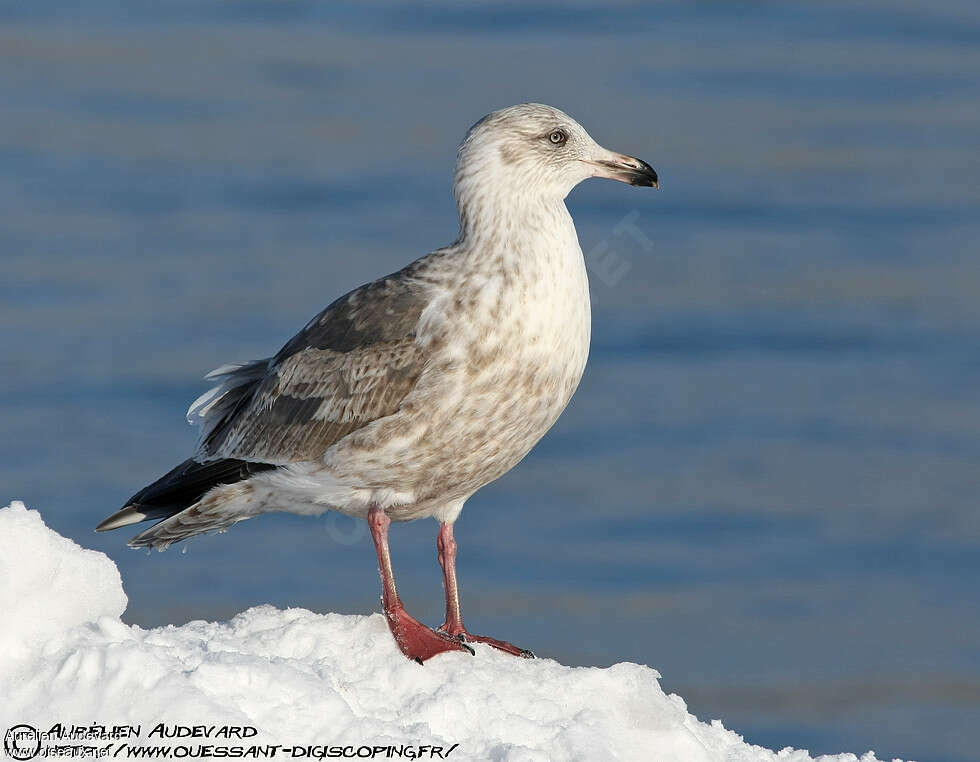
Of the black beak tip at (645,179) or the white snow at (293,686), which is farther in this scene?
the black beak tip at (645,179)

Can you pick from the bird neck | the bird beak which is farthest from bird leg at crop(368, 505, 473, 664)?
the bird beak

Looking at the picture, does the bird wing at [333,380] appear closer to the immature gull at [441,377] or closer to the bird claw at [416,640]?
the immature gull at [441,377]

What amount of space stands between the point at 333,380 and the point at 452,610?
121cm

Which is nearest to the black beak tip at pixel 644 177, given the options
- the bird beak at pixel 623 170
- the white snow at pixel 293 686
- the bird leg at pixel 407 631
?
the bird beak at pixel 623 170

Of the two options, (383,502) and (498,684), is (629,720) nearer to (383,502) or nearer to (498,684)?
(498,684)

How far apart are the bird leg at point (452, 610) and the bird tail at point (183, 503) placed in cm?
99

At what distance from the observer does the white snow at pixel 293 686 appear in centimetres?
532

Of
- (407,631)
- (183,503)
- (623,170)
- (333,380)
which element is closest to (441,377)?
(333,380)

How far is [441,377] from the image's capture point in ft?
24.6

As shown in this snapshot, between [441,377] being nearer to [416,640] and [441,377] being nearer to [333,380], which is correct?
[333,380]

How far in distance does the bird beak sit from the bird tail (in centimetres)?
220

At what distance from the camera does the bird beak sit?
821 centimetres

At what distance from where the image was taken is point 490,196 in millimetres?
7945

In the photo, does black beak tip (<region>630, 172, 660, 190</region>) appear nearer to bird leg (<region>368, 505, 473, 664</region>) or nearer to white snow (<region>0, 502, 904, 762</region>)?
bird leg (<region>368, 505, 473, 664</region>)
